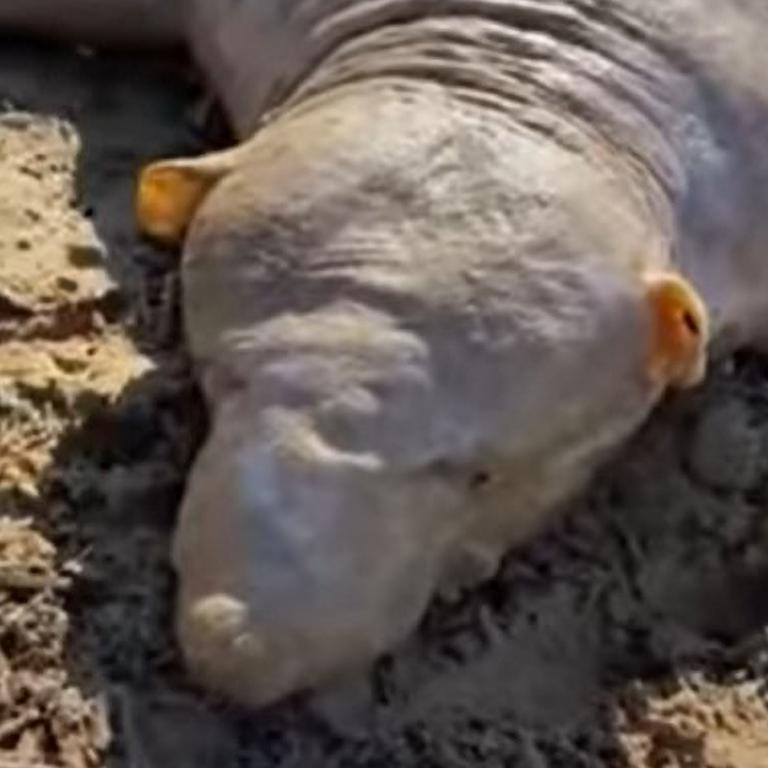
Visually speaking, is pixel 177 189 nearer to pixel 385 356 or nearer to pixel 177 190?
pixel 177 190

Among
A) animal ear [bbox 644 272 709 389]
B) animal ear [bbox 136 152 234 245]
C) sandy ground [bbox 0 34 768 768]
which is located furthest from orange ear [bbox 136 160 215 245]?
animal ear [bbox 644 272 709 389]

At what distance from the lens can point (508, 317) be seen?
280 cm

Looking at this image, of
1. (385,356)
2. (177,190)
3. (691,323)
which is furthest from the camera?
(177,190)

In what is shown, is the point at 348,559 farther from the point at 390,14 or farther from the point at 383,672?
the point at 390,14

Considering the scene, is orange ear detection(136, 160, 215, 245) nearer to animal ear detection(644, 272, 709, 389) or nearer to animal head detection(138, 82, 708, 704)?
animal head detection(138, 82, 708, 704)

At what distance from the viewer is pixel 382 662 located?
9.20 feet

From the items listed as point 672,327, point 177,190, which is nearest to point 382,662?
point 672,327

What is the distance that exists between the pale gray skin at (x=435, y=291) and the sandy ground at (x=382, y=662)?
0.21ft

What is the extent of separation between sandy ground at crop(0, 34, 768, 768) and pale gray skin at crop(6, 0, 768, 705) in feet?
0.21

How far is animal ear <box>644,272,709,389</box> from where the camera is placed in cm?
288

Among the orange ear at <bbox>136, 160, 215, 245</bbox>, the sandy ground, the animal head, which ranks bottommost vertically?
the sandy ground

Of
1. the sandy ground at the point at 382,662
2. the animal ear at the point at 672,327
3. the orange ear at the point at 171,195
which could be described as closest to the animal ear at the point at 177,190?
the orange ear at the point at 171,195

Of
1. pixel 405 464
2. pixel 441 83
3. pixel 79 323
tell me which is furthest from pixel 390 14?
pixel 405 464

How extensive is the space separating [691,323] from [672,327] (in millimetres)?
18
